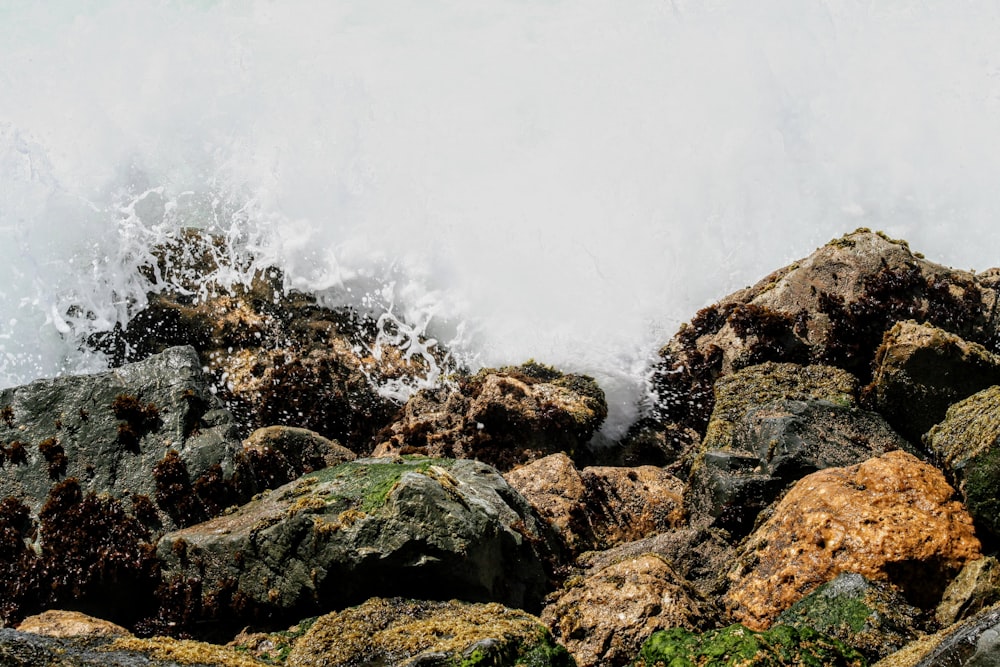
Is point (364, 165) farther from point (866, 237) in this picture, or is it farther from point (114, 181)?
point (866, 237)

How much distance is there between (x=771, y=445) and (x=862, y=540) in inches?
71.3

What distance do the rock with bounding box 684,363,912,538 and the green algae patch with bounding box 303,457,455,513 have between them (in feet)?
10.5

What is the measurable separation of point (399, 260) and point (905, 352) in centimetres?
874

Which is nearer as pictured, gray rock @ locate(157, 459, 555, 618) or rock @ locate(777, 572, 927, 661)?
rock @ locate(777, 572, 927, 661)

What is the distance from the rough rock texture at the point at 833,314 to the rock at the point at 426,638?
612 cm

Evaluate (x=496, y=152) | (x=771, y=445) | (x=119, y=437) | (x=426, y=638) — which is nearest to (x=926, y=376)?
(x=771, y=445)

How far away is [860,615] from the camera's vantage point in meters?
5.63

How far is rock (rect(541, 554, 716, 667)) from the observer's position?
5.89 meters

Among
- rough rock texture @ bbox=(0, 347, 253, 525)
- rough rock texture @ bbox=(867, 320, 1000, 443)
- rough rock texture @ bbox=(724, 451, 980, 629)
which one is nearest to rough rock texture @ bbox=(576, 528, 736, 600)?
rough rock texture @ bbox=(724, 451, 980, 629)

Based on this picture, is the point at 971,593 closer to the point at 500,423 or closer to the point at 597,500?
the point at 597,500

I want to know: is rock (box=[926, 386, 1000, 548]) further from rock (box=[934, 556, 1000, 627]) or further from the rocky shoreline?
rock (box=[934, 556, 1000, 627])

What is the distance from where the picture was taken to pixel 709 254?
16.0m

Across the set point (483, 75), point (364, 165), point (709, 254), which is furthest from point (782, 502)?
point (483, 75)

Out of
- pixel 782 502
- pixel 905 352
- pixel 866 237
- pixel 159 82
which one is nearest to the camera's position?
pixel 782 502
